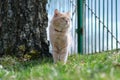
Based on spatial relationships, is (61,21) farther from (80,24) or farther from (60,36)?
(80,24)

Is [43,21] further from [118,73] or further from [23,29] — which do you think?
[118,73]

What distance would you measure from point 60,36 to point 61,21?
33cm

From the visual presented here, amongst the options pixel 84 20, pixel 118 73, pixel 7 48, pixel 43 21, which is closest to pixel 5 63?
pixel 7 48

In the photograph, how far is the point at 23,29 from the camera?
410 inches

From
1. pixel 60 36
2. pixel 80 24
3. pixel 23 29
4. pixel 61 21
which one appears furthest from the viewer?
pixel 80 24

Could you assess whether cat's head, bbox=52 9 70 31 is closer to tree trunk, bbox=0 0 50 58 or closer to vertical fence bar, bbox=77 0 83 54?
tree trunk, bbox=0 0 50 58

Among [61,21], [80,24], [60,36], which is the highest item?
[61,21]

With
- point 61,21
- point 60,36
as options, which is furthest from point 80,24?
point 61,21

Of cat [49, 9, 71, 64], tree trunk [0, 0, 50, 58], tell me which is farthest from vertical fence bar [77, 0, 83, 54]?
cat [49, 9, 71, 64]

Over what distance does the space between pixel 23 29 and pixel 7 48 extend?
0.60 m

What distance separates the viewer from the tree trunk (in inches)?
407

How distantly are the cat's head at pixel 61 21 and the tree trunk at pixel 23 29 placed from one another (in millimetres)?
1504

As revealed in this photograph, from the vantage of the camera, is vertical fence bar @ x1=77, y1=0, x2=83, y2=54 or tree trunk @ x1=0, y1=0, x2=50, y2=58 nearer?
tree trunk @ x1=0, y1=0, x2=50, y2=58

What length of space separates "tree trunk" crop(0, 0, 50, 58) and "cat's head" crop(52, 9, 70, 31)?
150 cm
